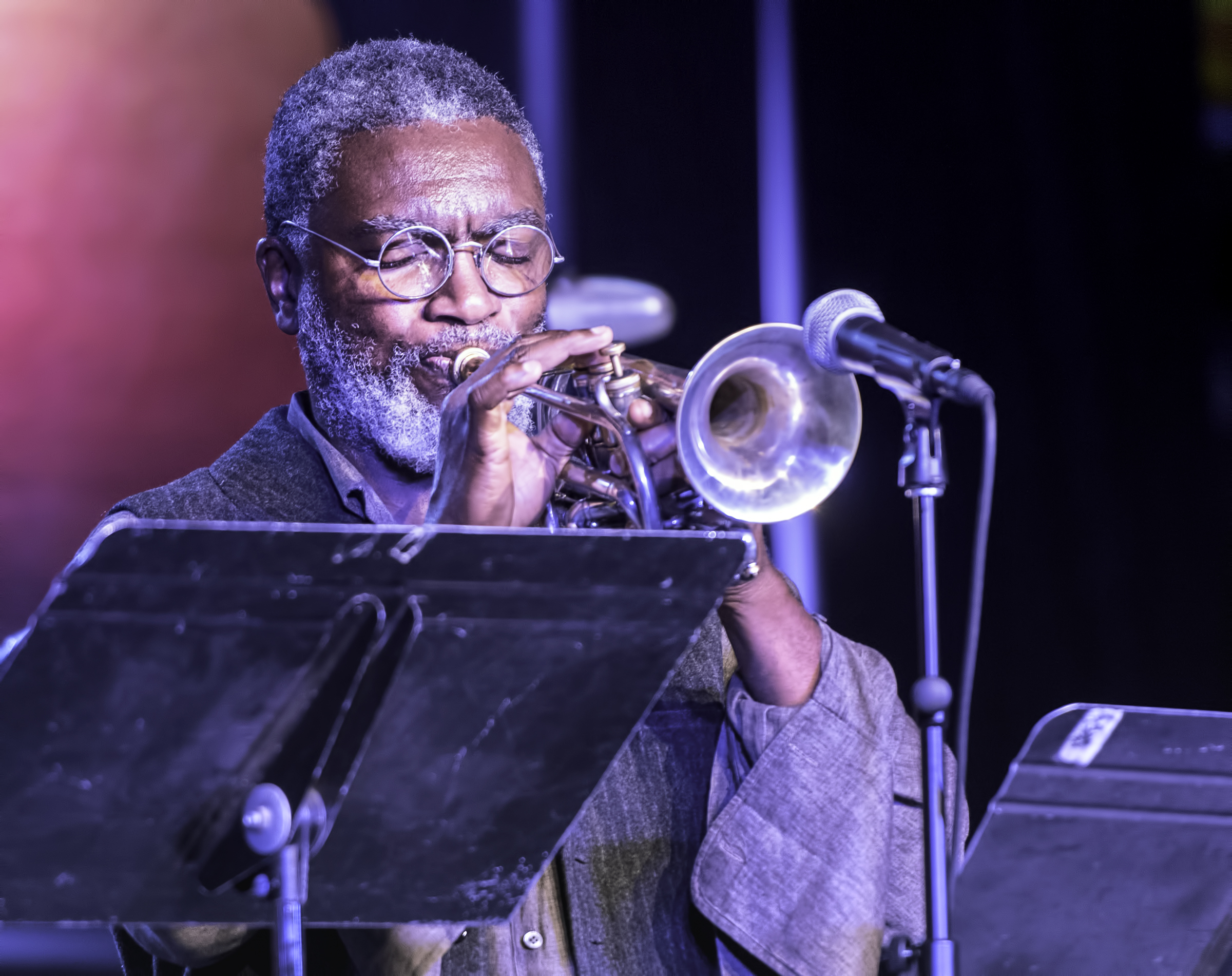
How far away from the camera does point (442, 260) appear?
2.60m

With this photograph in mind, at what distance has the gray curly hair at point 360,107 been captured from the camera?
8.91ft

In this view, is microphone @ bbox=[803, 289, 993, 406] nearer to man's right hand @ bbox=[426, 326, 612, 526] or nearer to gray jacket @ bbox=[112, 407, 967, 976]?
man's right hand @ bbox=[426, 326, 612, 526]

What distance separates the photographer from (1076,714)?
5.04 ft

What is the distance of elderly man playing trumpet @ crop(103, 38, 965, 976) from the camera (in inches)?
81.0

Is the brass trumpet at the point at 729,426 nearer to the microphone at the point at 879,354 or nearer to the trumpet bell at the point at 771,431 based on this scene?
the trumpet bell at the point at 771,431

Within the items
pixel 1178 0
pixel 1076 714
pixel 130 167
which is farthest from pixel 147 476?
pixel 1178 0

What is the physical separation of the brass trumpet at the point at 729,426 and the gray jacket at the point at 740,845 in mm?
461

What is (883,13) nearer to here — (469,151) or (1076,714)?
(469,151)

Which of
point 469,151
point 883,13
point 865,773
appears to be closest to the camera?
point 865,773

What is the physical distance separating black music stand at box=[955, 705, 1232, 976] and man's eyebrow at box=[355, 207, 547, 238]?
1511 mm

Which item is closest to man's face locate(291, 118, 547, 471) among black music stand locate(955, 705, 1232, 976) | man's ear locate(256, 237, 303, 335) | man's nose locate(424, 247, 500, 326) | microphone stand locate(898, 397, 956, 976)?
man's nose locate(424, 247, 500, 326)

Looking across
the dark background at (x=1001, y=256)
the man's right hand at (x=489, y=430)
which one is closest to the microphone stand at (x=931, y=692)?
the man's right hand at (x=489, y=430)

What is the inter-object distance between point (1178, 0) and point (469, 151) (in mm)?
1877

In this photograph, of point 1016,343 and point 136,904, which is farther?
point 1016,343
